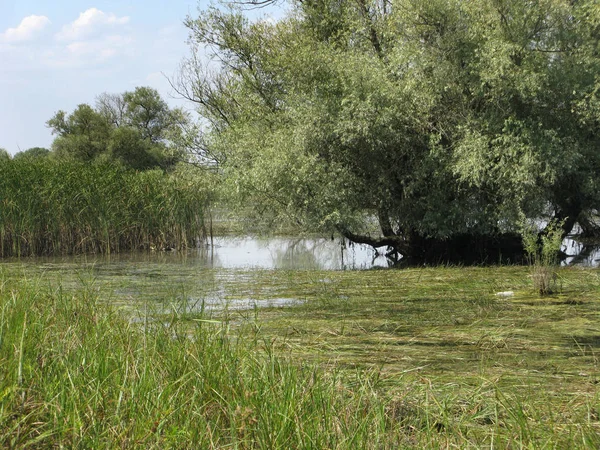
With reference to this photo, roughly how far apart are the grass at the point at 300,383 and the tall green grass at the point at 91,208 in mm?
8711

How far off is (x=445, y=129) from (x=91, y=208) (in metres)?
7.71

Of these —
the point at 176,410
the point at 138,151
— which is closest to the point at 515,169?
the point at 176,410

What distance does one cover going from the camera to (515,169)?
38.8 feet

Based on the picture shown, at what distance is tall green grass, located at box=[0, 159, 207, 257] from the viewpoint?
561 inches

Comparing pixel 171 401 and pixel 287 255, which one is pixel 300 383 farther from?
pixel 287 255

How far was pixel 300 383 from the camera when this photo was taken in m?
3.45

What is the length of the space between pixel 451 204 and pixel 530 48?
3082 millimetres

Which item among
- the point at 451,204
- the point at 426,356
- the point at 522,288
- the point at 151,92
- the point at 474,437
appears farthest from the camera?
the point at 151,92

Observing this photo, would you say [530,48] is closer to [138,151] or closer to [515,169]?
[515,169]

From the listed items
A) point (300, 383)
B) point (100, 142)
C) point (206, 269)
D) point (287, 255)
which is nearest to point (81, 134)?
point (100, 142)

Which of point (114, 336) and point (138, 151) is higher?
point (138, 151)

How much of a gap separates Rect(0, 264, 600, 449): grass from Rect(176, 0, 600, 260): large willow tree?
19.6ft

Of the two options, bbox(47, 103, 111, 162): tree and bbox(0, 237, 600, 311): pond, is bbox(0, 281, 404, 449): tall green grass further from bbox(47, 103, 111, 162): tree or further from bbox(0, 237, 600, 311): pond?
bbox(47, 103, 111, 162): tree

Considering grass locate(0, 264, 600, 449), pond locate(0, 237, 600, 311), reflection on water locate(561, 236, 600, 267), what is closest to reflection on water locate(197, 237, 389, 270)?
pond locate(0, 237, 600, 311)
